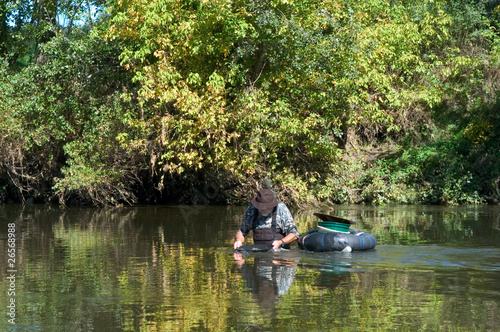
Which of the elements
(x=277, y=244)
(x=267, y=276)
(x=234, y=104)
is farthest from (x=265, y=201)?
(x=234, y=104)

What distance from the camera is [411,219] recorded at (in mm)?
21016

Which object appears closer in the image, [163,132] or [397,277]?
[397,277]

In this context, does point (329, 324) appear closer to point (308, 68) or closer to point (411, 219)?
point (411, 219)

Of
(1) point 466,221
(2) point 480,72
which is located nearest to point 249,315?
(1) point 466,221

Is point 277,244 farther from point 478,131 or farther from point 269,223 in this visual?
point 478,131

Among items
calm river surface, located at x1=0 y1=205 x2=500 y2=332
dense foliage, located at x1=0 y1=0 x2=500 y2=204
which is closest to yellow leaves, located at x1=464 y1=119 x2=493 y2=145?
dense foliage, located at x1=0 y1=0 x2=500 y2=204

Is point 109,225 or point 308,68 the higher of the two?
point 308,68

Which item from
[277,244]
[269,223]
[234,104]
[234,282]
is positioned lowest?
[234,282]

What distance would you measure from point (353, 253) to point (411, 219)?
825 cm

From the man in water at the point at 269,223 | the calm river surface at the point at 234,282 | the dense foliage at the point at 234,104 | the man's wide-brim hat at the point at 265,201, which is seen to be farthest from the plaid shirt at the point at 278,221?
the dense foliage at the point at 234,104

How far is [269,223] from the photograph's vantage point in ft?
43.1

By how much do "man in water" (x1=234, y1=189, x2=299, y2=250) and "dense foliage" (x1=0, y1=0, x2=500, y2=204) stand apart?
29.7ft

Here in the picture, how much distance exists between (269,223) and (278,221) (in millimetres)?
175

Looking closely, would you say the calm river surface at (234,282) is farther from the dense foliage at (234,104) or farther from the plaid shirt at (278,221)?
the dense foliage at (234,104)
